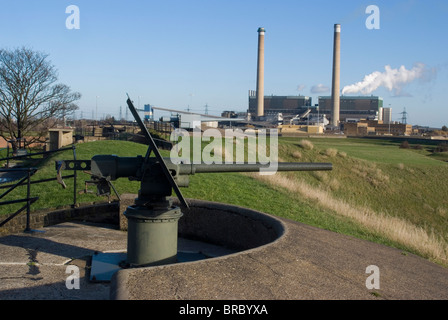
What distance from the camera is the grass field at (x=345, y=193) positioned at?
11477mm

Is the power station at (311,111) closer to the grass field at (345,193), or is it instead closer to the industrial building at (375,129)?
the industrial building at (375,129)

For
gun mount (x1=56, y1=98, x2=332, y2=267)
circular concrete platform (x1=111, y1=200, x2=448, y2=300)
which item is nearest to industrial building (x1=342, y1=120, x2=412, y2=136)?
circular concrete platform (x1=111, y1=200, x2=448, y2=300)

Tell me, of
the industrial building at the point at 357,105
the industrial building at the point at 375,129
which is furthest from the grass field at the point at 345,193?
the industrial building at the point at 357,105

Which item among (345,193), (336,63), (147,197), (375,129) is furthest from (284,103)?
(147,197)

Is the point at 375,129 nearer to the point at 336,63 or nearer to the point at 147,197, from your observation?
the point at 336,63

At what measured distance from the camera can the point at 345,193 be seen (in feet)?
87.6

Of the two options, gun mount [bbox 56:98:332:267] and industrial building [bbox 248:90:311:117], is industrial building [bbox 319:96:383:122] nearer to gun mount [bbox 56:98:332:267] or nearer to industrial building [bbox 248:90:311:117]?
industrial building [bbox 248:90:311:117]

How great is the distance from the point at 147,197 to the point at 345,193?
22333 millimetres

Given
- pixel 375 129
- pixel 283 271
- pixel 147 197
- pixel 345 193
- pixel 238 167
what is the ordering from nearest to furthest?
pixel 283 271
pixel 147 197
pixel 238 167
pixel 345 193
pixel 375 129

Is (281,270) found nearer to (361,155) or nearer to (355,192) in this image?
(355,192)

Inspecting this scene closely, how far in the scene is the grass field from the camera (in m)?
11.5

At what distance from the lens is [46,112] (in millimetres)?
28344

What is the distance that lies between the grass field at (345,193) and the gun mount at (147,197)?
199 inches
